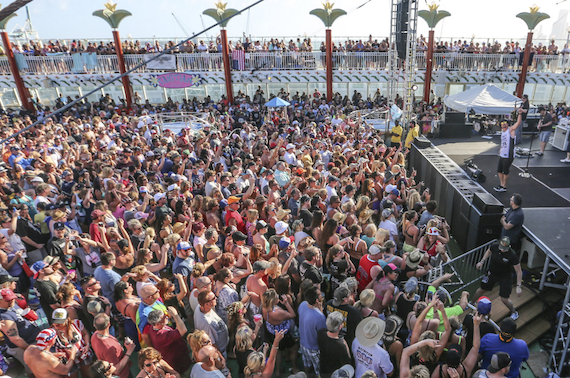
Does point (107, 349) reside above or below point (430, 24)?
below

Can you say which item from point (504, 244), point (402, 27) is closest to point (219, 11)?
point (402, 27)

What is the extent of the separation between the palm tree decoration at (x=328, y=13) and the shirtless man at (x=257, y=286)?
66.9ft

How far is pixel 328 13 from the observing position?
69.3 ft

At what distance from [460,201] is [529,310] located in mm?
2551

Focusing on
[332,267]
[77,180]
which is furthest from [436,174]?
[77,180]

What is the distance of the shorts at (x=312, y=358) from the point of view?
3.83 meters

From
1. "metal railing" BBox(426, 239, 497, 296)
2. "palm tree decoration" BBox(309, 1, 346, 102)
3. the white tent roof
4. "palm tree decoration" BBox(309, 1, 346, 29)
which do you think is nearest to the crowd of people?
"metal railing" BBox(426, 239, 497, 296)

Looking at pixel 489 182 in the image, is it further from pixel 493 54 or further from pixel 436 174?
pixel 493 54

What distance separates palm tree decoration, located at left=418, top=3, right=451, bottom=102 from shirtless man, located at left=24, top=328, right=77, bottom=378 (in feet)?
71.7

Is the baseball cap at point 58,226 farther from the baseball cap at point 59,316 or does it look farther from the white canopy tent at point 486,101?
the white canopy tent at point 486,101

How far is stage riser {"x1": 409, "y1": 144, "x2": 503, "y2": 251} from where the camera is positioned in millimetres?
6270

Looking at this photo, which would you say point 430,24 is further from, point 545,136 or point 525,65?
point 545,136

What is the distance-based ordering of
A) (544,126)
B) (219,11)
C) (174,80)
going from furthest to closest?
(219,11)
(174,80)
(544,126)

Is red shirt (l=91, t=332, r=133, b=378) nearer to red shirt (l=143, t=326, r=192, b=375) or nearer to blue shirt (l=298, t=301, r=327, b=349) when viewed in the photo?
red shirt (l=143, t=326, r=192, b=375)
